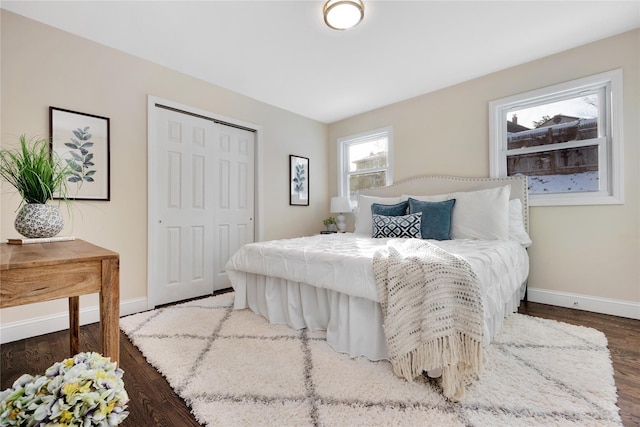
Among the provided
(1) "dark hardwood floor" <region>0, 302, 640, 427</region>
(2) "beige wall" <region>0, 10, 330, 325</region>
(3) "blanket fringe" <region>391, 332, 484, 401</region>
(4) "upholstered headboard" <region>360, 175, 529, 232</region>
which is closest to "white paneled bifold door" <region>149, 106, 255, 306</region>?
(2) "beige wall" <region>0, 10, 330, 325</region>

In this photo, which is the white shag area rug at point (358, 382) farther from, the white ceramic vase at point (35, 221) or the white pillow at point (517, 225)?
the white ceramic vase at point (35, 221)

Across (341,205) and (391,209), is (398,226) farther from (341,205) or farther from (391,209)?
(341,205)

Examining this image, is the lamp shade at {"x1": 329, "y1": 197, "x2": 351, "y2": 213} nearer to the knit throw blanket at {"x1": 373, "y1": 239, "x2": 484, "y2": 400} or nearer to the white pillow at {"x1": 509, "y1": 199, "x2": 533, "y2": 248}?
the white pillow at {"x1": 509, "y1": 199, "x2": 533, "y2": 248}

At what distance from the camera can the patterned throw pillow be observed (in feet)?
9.21

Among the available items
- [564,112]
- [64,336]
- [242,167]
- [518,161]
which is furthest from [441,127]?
[64,336]

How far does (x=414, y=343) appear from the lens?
144 centimetres

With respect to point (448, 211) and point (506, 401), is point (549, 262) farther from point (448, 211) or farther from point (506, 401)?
point (506, 401)

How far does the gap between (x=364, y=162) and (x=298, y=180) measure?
1.06m

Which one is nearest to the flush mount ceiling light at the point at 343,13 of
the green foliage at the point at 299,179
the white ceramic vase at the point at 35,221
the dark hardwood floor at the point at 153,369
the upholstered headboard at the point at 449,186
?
the upholstered headboard at the point at 449,186

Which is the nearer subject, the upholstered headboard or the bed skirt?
the bed skirt

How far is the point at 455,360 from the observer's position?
132 centimetres

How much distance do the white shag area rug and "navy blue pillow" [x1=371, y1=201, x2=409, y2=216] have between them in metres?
1.43

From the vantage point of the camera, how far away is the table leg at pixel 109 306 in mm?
993

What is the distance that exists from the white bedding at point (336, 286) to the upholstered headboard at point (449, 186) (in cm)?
64
